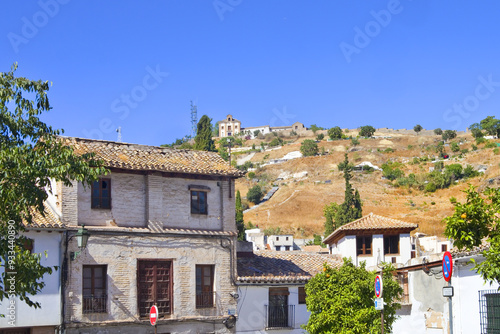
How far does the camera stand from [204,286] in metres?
28.3

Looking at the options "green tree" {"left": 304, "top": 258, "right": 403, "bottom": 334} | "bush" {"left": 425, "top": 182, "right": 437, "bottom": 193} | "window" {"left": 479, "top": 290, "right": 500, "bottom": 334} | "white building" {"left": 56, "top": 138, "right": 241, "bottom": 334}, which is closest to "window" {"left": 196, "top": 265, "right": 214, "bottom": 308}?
"white building" {"left": 56, "top": 138, "right": 241, "bottom": 334}

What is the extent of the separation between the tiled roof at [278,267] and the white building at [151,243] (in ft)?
4.04

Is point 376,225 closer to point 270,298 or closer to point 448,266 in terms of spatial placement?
point 270,298

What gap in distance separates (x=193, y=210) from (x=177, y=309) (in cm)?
396

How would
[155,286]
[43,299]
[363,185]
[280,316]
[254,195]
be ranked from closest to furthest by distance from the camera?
[43,299] → [155,286] → [280,316] → [363,185] → [254,195]

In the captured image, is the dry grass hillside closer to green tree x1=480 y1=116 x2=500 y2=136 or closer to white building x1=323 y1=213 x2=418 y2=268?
green tree x1=480 y1=116 x2=500 y2=136

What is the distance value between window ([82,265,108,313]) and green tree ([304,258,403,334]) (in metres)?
7.67

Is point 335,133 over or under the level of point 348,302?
over

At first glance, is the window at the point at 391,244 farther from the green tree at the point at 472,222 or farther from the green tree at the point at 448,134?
the green tree at the point at 448,134

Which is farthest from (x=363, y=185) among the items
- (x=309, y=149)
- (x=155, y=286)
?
(x=155, y=286)

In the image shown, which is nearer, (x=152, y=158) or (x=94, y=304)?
(x=94, y=304)

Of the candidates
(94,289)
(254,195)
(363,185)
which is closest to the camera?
(94,289)

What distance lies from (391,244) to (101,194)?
20008 mm

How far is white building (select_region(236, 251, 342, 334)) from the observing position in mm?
28781
